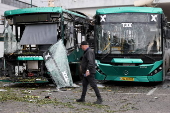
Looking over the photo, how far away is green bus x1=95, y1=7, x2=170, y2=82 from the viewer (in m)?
11.7

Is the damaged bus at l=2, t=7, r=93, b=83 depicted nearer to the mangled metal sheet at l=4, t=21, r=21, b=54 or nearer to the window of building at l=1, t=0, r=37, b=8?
the mangled metal sheet at l=4, t=21, r=21, b=54

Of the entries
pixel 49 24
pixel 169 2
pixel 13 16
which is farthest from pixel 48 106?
pixel 169 2

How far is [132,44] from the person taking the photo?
11844mm

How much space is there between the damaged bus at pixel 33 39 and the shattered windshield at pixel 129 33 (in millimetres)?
1466

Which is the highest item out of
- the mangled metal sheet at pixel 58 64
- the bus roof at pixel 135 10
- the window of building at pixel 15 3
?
the window of building at pixel 15 3

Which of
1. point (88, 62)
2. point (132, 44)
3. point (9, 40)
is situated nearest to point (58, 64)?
point (9, 40)

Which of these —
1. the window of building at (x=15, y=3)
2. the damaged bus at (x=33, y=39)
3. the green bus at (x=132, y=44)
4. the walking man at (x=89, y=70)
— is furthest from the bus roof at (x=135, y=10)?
the window of building at (x=15, y=3)

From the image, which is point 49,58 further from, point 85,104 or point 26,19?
point 85,104

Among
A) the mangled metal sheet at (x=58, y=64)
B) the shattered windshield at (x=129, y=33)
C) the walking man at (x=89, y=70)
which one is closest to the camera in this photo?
the walking man at (x=89, y=70)

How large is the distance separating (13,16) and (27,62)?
7.10ft

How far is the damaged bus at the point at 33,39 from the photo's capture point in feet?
38.8

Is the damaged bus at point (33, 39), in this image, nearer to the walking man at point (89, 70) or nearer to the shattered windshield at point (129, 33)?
the shattered windshield at point (129, 33)

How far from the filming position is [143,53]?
38.3ft

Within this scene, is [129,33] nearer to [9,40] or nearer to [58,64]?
[58,64]
